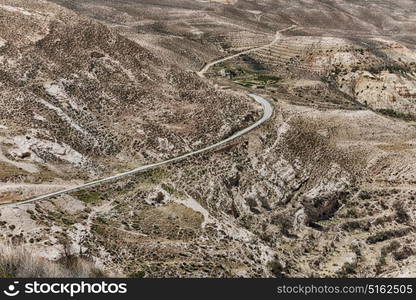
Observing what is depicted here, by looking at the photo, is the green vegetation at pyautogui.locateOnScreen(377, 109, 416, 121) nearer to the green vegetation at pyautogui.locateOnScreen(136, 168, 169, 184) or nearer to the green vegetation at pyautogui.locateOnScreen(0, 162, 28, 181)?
the green vegetation at pyautogui.locateOnScreen(136, 168, 169, 184)

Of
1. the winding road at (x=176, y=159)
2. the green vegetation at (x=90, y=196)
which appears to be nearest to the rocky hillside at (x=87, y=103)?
the winding road at (x=176, y=159)

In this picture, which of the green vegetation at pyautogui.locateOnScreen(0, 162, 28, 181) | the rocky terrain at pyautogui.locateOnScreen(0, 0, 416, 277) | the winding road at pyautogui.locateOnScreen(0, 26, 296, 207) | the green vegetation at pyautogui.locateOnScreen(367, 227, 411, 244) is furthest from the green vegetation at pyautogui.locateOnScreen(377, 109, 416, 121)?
the green vegetation at pyautogui.locateOnScreen(0, 162, 28, 181)

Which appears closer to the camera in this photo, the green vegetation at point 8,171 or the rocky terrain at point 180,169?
the rocky terrain at point 180,169

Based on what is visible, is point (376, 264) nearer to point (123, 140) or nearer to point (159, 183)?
point (159, 183)

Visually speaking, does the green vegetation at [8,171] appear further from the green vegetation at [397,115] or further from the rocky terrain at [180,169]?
the green vegetation at [397,115]

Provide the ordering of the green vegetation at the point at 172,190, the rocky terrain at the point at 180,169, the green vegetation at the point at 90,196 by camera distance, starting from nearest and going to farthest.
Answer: the rocky terrain at the point at 180,169, the green vegetation at the point at 90,196, the green vegetation at the point at 172,190

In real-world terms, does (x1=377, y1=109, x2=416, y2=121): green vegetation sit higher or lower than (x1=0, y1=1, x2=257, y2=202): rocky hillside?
lower

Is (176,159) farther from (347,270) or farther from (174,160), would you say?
(347,270)

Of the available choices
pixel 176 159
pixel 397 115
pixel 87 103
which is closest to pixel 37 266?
pixel 176 159

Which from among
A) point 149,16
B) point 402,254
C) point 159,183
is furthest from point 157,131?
point 149,16
